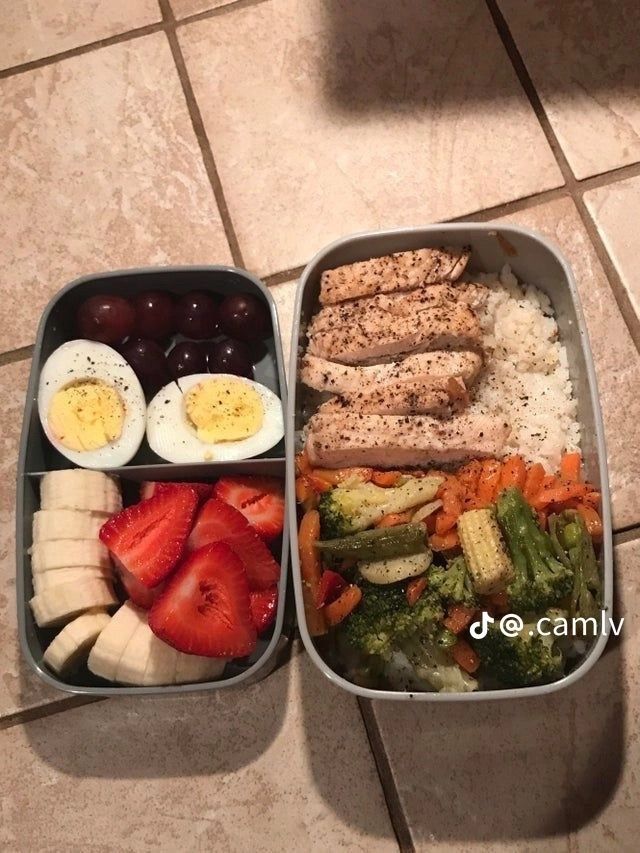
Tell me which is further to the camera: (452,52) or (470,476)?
(452,52)

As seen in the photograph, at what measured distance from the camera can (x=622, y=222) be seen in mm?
1738

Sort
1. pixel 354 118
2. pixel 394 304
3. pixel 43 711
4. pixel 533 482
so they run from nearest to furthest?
pixel 533 482
pixel 394 304
pixel 43 711
pixel 354 118

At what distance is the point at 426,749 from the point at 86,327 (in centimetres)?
111

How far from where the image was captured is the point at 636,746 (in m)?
1.50

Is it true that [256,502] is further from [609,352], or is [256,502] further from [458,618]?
[609,352]

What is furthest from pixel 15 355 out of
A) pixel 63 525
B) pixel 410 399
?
pixel 410 399

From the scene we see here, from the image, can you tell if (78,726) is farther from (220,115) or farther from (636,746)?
(220,115)

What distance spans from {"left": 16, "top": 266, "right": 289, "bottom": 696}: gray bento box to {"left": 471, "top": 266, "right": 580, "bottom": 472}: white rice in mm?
428

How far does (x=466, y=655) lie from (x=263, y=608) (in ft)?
1.26

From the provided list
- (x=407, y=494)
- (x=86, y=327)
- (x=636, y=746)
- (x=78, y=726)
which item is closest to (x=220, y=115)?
(x=86, y=327)

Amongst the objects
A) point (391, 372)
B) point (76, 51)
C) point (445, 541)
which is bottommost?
point (445, 541)

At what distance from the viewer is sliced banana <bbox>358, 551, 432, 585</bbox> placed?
132 centimetres

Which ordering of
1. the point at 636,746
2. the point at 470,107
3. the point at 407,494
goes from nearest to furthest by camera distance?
the point at 407,494
the point at 636,746
the point at 470,107

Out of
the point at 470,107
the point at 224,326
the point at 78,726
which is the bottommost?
the point at 78,726
